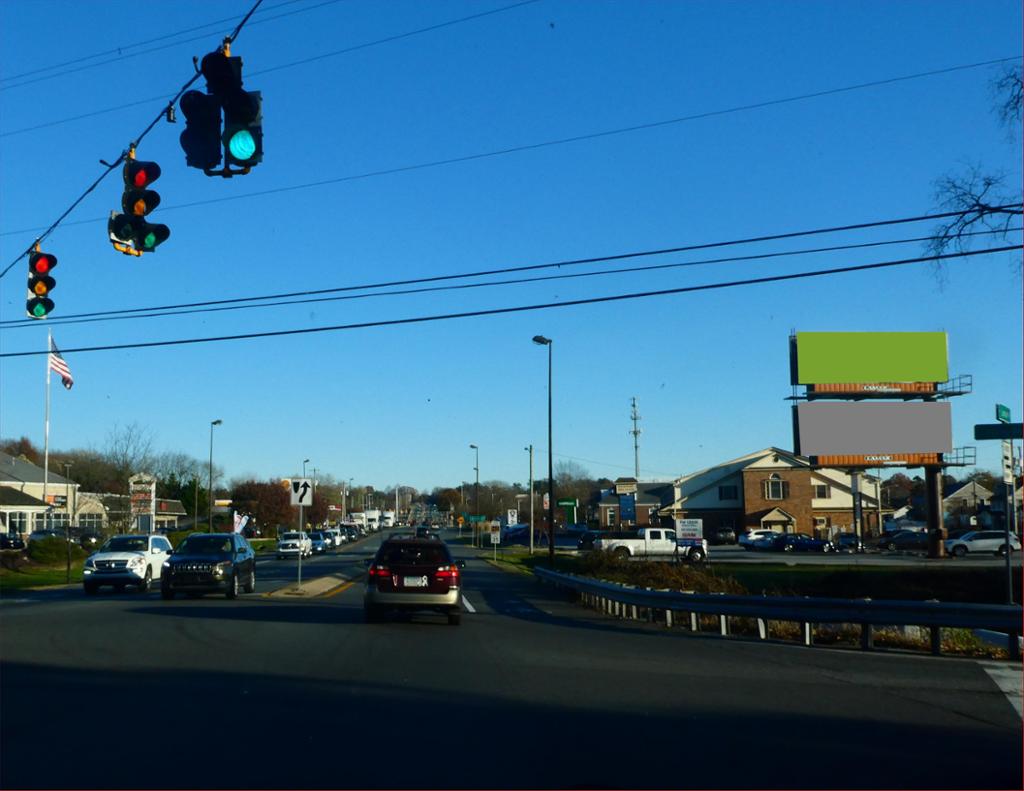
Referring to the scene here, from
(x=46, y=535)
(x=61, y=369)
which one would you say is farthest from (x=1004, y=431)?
(x=46, y=535)

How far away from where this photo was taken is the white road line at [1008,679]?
1103 cm

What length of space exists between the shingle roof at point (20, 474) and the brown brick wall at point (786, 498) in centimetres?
5437

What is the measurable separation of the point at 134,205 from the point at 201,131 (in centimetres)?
239

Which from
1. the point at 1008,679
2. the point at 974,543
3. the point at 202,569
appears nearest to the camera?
the point at 1008,679

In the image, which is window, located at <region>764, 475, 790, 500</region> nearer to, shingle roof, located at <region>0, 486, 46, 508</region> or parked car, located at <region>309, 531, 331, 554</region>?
parked car, located at <region>309, 531, 331, 554</region>

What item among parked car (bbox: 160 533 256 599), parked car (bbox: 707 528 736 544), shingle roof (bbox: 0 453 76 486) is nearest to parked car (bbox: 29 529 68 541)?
shingle roof (bbox: 0 453 76 486)

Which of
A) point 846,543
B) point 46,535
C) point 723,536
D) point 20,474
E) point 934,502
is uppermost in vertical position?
point 20,474

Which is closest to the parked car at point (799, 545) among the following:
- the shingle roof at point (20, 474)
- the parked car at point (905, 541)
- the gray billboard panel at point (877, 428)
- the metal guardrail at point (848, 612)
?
the parked car at point (905, 541)

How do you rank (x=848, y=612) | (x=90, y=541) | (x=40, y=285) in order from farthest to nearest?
(x=90, y=541)
(x=848, y=612)
(x=40, y=285)

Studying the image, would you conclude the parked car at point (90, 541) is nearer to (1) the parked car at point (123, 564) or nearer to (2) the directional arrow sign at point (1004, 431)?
(1) the parked car at point (123, 564)

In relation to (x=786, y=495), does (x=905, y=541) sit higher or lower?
lower

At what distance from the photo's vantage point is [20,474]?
82.9m

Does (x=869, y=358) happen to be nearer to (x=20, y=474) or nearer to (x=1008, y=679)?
(x=1008, y=679)

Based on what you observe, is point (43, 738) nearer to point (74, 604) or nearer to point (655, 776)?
point (655, 776)
